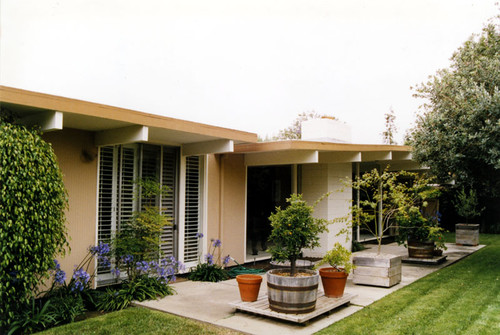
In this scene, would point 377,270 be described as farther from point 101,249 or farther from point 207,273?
point 101,249

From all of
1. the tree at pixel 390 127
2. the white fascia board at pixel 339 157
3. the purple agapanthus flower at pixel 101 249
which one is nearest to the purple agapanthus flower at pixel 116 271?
the purple agapanthus flower at pixel 101 249

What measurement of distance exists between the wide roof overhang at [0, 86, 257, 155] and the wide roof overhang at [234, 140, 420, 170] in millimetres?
546

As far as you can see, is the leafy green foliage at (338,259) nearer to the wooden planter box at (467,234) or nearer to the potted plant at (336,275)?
the potted plant at (336,275)

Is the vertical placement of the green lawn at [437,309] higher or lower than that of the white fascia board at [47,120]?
lower

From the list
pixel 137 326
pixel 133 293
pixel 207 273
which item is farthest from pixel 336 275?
pixel 133 293

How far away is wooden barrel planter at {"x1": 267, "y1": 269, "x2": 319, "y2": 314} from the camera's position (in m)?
4.95

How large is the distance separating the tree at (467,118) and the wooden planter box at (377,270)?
8.46 ft

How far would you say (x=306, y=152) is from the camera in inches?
334

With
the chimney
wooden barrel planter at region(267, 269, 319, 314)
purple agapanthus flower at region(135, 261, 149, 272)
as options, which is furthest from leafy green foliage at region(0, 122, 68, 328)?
the chimney

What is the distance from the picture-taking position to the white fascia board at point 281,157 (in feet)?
27.8

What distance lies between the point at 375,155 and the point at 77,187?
294 inches

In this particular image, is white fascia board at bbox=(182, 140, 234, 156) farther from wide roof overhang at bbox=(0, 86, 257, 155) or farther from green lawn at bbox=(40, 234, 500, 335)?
green lawn at bbox=(40, 234, 500, 335)

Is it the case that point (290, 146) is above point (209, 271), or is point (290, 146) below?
above

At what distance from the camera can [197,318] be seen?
202 inches
